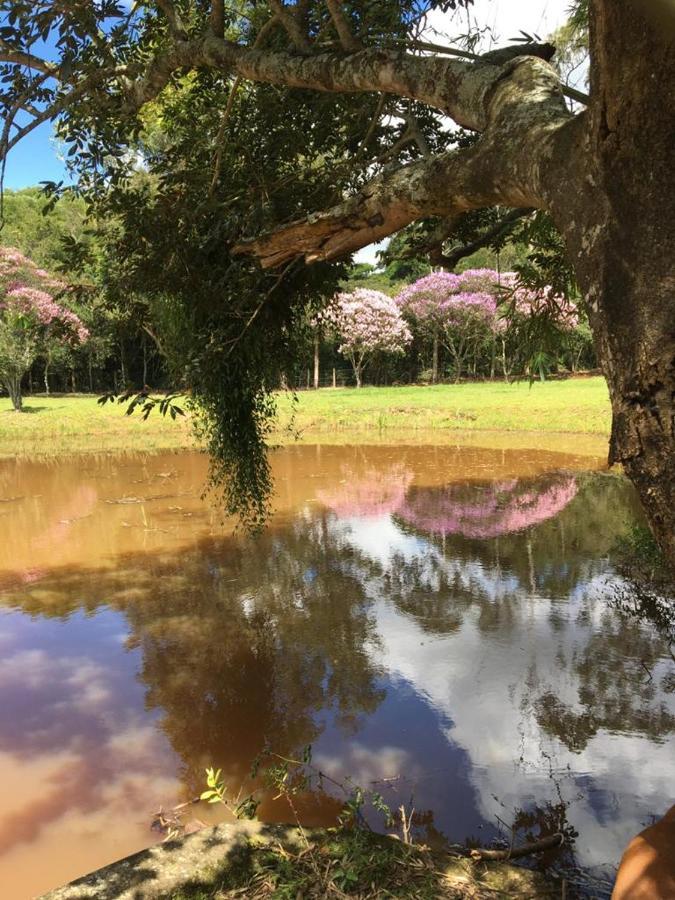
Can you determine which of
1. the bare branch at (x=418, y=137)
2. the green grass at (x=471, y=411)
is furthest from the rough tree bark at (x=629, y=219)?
the green grass at (x=471, y=411)

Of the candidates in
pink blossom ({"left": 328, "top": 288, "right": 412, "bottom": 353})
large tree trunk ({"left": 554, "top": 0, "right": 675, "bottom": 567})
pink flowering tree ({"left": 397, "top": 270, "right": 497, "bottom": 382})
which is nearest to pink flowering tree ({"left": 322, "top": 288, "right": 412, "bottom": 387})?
pink blossom ({"left": 328, "top": 288, "right": 412, "bottom": 353})

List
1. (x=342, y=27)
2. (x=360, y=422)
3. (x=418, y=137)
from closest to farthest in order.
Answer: (x=342, y=27)
(x=418, y=137)
(x=360, y=422)

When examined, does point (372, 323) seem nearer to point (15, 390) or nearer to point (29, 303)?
point (29, 303)

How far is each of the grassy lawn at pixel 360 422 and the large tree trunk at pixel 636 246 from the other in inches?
643

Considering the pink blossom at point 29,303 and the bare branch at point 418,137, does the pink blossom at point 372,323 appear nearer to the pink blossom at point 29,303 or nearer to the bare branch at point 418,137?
the pink blossom at point 29,303

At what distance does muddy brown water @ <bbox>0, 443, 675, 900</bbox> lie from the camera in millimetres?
3982

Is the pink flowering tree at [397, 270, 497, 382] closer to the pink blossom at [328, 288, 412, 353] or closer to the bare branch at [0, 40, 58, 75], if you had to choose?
the pink blossom at [328, 288, 412, 353]

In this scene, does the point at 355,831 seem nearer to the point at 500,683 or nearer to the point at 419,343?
the point at 500,683

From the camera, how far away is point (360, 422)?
21.0 meters

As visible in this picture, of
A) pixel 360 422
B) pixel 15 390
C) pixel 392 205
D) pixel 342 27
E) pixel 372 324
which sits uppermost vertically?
pixel 372 324

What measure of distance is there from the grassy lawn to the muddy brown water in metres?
7.58

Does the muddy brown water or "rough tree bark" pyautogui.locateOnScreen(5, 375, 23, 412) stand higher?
"rough tree bark" pyautogui.locateOnScreen(5, 375, 23, 412)

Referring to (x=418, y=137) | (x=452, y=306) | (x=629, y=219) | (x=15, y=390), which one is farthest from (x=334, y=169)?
(x=452, y=306)

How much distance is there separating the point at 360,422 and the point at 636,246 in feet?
63.2
